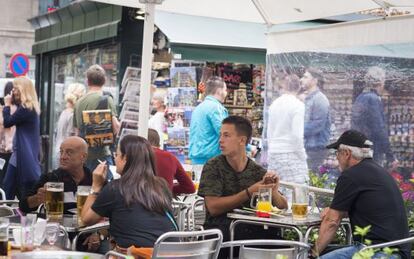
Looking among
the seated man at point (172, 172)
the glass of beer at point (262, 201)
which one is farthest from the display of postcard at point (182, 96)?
the glass of beer at point (262, 201)

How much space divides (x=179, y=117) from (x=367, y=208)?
8.25 metres

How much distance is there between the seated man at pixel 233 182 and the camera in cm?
710

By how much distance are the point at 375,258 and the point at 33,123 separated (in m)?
5.81

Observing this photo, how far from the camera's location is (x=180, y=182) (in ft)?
28.3

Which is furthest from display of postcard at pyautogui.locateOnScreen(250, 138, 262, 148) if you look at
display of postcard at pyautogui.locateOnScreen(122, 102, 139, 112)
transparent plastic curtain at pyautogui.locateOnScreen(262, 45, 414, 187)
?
transparent plastic curtain at pyautogui.locateOnScreen(262, 45, 414, 187)

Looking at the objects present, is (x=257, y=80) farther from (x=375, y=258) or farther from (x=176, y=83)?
(x=375, y=258)

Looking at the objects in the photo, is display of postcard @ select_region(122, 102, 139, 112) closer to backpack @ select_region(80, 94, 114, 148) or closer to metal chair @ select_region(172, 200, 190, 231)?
backpack @ select_region(80, 94, 114, 148)

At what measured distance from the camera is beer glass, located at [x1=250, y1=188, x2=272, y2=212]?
6.99m

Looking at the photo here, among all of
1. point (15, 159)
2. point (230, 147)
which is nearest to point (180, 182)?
point (230, 147)

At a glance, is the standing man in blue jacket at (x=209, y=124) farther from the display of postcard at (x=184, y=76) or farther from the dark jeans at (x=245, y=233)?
the dark jeans at (x=245, y=233)

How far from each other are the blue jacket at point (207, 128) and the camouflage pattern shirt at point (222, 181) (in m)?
4.20

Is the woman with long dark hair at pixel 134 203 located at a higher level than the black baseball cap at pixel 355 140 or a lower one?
lower

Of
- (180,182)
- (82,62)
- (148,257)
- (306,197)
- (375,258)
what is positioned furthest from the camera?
(82,62)

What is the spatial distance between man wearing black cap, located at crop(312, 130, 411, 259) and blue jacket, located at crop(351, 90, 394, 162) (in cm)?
310
